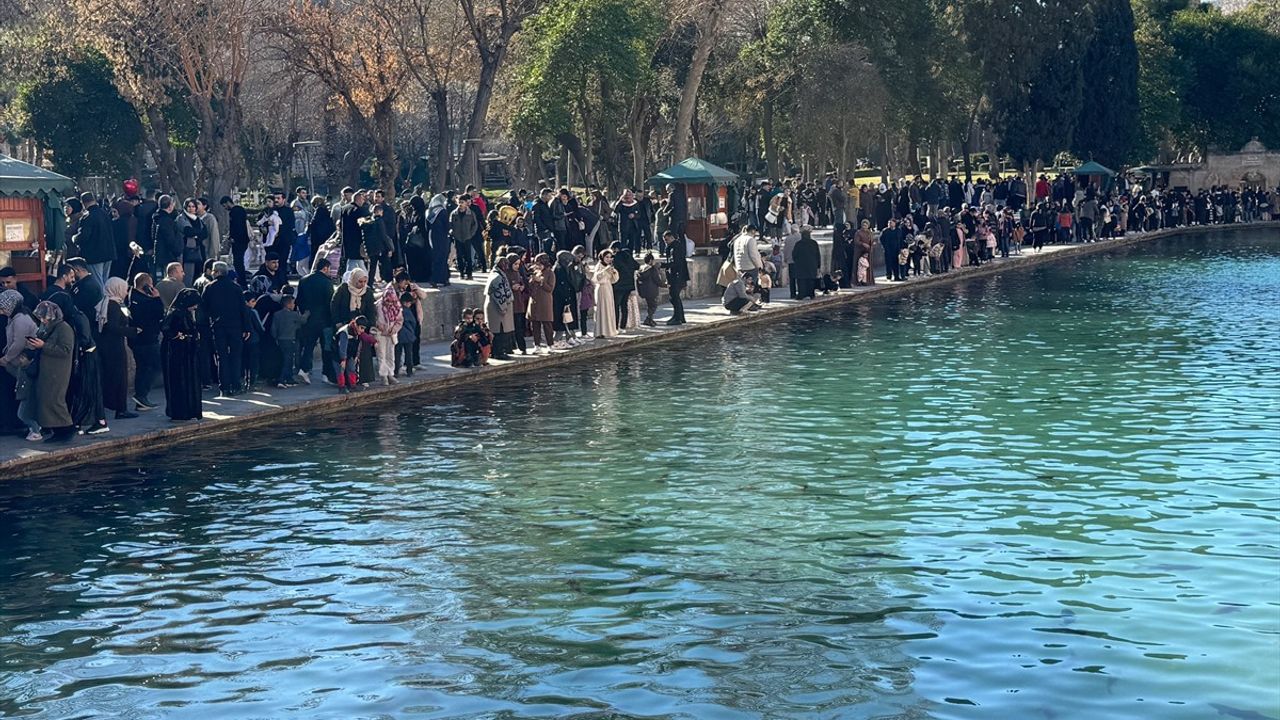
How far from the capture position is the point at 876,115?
64.2 m

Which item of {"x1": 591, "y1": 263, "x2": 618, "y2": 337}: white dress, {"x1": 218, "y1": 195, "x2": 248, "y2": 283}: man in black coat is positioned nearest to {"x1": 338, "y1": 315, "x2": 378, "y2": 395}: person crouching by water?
{"x1": 218, "y1": 195, "x2": 248, "y2": 283}: man in black coat

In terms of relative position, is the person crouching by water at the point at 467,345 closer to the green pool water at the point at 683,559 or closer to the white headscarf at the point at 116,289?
the green pool water at the point at 683,559

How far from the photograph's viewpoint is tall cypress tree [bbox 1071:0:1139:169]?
69375mm

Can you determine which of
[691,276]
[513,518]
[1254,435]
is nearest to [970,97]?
[691,276]

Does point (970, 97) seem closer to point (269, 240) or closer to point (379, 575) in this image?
point (269, 240)

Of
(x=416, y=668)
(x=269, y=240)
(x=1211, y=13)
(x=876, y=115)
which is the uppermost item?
(x=1211, y=13)

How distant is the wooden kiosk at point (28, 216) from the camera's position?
22.6 meters

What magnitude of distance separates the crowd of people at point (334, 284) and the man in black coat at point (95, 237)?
0.02m

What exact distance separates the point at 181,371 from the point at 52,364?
1.77 meters

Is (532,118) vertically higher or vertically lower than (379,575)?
higher

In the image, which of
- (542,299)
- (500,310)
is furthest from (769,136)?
(500,310)

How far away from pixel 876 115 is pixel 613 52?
39.5 feet

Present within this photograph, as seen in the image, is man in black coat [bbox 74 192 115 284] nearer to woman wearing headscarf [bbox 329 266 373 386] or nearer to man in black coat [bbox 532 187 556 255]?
woman wearing headscarf [bbox 329 266 373 386]

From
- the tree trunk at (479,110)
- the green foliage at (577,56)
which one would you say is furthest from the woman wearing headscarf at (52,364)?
the green foliage at (577,56)
